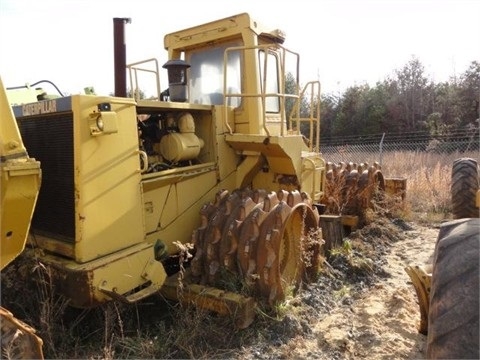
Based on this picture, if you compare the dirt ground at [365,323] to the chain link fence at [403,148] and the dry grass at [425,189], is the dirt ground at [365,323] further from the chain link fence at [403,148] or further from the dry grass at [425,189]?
the chain link fence at [403,148]

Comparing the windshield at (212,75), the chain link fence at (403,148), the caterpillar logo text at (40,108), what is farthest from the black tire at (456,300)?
the chain link fence at (403,148)

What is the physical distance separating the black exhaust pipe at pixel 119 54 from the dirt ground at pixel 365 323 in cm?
260

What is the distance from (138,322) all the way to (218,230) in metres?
1.05

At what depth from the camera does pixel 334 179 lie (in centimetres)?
700

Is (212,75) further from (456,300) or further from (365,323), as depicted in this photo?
(456,300)

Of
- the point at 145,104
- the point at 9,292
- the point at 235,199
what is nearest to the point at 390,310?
the point at 235,199

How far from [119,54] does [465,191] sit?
191 inches

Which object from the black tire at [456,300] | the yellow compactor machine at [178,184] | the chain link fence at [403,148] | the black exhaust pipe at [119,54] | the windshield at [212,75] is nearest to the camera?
the black tire at [456,300]

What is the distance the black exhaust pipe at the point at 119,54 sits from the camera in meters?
3.84

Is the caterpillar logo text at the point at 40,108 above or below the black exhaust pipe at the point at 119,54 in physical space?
below

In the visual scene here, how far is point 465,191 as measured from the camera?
580 cm

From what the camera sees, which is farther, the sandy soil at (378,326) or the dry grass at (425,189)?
the dry grass at (425,189)

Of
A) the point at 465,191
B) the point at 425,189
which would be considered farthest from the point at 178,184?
the point at 425,189

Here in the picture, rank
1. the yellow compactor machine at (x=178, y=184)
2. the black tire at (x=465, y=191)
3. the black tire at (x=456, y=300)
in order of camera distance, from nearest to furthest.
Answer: the black tire at (x=456, y=300), the yellow compactor machine at (x=178, y=184), the black tire at (x=465, y=191)
